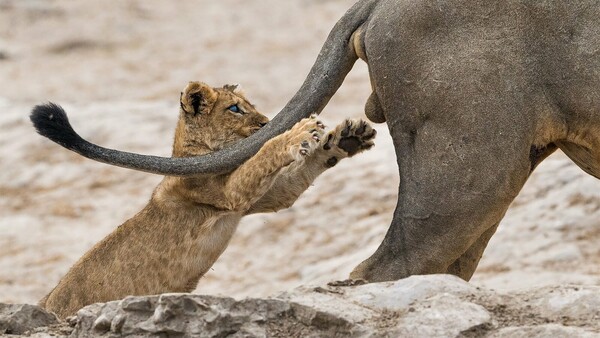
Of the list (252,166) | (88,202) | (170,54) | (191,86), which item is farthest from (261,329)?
(170,54)

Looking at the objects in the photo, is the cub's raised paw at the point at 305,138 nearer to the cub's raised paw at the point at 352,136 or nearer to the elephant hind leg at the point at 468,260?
the cub's raised paw at the point at 352,136

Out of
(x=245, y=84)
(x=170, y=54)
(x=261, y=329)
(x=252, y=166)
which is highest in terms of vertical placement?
(x=170, y=54)

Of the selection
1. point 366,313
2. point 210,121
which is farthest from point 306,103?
point 366,313

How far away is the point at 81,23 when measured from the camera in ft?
58.6

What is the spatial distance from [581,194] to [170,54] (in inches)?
330

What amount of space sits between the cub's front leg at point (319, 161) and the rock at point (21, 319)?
4.37 feet

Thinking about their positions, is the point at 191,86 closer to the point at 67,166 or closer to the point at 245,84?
the point at 67,166

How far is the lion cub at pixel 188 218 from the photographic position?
19.8 feet

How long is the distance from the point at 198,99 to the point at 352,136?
3.86 ft

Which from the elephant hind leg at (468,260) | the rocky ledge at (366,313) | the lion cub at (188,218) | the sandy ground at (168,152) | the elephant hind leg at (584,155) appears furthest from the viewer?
the sandy ground at (168,152)


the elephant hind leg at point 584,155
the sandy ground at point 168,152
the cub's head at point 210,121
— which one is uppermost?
the sandy ground at point 168,152

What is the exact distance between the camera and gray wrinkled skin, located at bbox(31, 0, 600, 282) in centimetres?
520

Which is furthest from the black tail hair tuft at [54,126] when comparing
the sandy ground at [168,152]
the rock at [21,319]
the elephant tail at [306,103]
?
the sandy ground at [168,152]

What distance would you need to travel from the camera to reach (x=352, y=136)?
17.9 feet
